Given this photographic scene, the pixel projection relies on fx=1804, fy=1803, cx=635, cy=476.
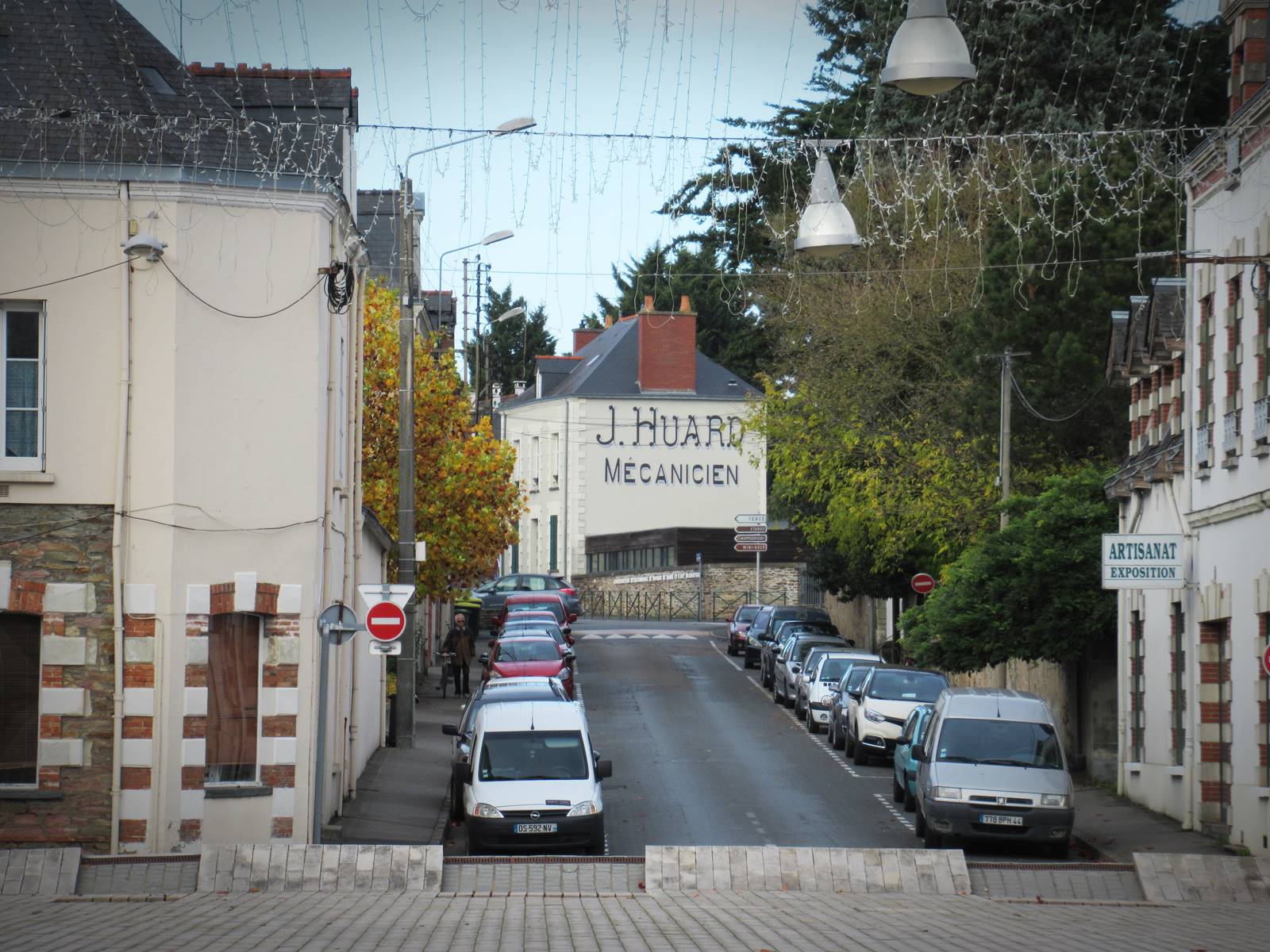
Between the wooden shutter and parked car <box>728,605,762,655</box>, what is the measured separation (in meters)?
34.1

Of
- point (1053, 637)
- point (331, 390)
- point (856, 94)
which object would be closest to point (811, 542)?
point (856, 94)

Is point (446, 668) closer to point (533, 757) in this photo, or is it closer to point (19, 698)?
point (533, 757)

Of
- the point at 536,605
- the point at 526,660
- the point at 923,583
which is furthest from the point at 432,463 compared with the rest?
the point at 536,605

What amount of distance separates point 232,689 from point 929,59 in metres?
10.8

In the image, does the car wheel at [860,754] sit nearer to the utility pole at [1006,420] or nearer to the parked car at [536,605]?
the utility pole at [1006,420]

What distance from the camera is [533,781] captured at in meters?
21.2

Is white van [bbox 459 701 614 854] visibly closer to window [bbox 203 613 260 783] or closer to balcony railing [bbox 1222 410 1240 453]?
window [bbox 203 613 260 783]

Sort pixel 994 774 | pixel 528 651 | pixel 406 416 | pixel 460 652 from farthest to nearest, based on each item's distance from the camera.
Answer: pixel 460 652 → pixel 528 651 → pixel 406 416 → pixel 994 774

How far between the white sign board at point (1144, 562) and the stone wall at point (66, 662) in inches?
462

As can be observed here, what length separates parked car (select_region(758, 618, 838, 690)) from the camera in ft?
147

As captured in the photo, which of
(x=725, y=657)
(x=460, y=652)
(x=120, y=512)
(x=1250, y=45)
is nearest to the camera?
(x=120, y=512)

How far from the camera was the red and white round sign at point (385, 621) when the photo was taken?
834 inches

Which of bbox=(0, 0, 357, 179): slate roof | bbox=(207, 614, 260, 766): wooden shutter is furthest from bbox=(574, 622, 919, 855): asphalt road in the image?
bbox=(0, 0, 357, 179): slate roof

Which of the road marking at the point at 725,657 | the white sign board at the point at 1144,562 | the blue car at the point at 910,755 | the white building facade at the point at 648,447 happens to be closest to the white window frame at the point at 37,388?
the blue car at the point at 910,755
